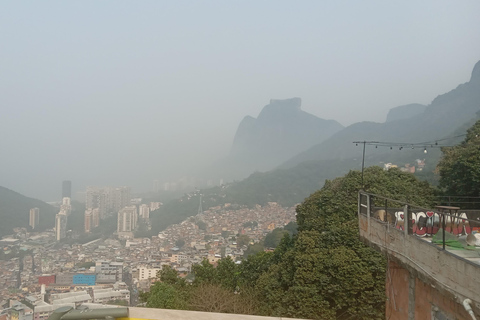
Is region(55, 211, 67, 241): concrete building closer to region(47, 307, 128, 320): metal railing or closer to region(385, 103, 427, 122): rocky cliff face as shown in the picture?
region(47, 307, 128, 320): metal railing

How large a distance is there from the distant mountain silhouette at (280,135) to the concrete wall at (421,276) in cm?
14813

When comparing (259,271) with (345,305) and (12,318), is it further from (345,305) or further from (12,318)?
(12,318)

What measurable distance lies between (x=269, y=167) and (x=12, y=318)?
133269 millimetres

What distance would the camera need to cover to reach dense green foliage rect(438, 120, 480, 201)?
12.1 meters

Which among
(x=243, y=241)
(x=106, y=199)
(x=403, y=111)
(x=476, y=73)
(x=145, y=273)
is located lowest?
(x=145, y=273)

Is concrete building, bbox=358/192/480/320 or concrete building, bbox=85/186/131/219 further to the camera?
concrete building, bbox=85/186/131/219

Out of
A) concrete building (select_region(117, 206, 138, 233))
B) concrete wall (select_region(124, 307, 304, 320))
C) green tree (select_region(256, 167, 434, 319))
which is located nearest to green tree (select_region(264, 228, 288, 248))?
green tree (select_region(256, 167, 434, 319))

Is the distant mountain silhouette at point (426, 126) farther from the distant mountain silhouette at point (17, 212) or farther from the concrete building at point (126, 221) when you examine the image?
the distant mountain silhouette at point (17, 212)

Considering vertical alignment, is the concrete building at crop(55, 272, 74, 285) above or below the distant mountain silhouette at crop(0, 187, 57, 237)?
below

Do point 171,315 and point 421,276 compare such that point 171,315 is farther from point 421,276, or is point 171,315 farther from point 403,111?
point 403,111

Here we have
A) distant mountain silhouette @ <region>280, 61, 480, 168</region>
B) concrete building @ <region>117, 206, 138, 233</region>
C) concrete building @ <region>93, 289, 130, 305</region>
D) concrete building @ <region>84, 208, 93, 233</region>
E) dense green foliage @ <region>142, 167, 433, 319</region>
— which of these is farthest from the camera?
distant mountain silhouette @ <region>280, 61, 480, 168</region>

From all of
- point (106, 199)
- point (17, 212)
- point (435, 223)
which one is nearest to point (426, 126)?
point (106, 199)

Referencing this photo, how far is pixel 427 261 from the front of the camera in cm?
389

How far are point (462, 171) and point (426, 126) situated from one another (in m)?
77.6
